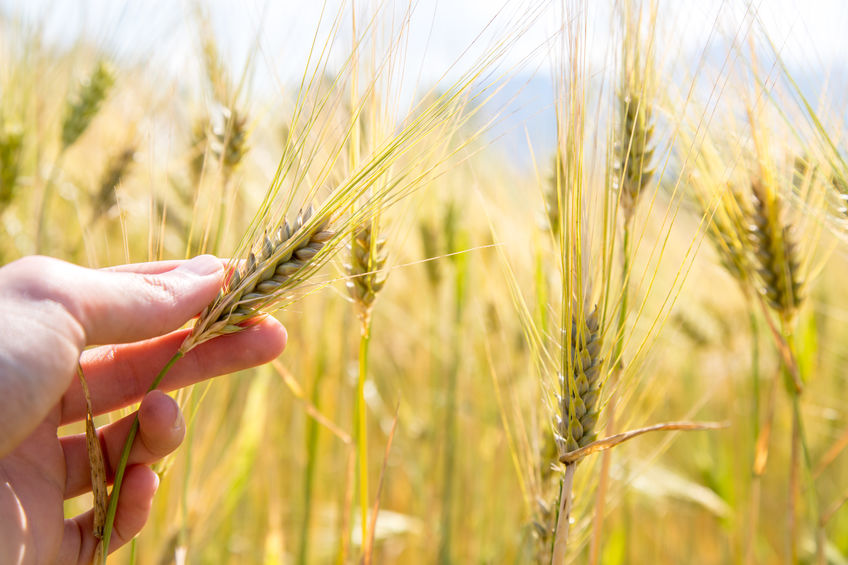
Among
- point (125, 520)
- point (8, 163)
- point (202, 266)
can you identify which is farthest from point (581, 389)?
point (8, 163)

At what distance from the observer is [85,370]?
2.50 ft

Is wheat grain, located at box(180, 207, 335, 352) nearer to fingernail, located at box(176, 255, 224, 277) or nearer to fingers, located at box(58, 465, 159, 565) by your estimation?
fingernail, located at box(176, 255, 224, 277)

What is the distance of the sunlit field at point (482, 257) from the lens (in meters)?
0.67

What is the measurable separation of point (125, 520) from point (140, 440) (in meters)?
0.10

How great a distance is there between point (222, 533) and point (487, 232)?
3.29 feet

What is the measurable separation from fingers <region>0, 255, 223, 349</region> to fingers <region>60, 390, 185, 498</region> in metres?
0.08

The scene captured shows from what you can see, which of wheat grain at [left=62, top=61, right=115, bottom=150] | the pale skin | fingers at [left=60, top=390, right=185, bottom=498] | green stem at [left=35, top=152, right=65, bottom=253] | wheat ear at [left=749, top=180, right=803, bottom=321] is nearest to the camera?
the pale skin

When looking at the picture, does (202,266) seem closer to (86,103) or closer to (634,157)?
(634,157)

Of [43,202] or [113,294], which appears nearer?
[113,294]

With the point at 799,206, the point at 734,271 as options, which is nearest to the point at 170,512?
the point at 734,271

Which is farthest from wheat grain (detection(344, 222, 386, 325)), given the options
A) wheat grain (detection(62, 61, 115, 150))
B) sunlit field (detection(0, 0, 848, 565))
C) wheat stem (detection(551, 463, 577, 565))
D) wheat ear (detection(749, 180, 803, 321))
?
wheat grain (detection(62, 61, 115, 150))

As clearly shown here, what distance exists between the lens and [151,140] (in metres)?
0.80

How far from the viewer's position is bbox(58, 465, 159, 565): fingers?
714 mm

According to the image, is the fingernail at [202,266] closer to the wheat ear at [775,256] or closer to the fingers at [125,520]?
the fingers at [125,520]
